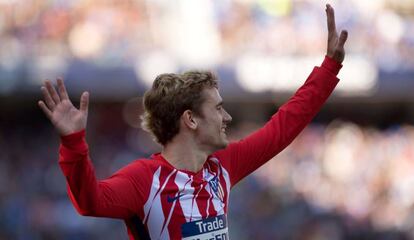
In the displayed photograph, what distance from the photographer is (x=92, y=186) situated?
4066mm

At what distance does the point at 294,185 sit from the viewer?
47.4ft

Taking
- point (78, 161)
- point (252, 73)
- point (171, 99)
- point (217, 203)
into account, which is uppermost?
point (171, 99)

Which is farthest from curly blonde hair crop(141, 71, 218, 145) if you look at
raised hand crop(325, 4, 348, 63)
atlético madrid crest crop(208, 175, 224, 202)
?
raised hand crop(325, 4, 348, 63)

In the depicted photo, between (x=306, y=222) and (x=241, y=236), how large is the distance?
100 centimetres

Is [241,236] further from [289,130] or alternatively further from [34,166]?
[289,130]

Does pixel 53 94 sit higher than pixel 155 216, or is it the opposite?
pixel 53 94

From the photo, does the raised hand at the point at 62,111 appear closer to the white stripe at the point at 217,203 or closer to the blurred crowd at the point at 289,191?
the white stripe at the point at 217,203

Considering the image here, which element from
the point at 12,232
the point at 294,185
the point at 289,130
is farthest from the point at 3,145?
the point at 289,130

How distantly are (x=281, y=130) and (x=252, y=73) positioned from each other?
466 inches

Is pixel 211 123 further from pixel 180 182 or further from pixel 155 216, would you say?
pixel 155 216

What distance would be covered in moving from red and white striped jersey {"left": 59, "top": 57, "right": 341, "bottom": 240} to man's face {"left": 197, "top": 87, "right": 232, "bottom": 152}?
152mm

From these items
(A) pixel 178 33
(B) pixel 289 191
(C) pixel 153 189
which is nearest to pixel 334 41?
(C) pixel 153 189

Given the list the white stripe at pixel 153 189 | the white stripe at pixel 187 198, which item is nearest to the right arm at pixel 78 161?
the white stripe at pixel 153 189

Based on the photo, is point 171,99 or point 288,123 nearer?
point 171,99
